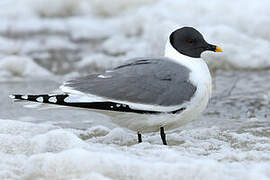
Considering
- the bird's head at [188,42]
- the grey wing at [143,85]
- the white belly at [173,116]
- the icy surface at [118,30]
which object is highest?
the icy surface at [118,30]

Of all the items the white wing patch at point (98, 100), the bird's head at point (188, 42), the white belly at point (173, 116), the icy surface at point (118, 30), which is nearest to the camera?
the white wing patch at point (98, 100)

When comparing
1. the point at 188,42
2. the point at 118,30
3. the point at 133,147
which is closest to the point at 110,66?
the point at 118,30

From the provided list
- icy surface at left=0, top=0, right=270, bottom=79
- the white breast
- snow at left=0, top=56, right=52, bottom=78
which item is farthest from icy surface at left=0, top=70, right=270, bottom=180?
icy surface at left=0, top=0, right=270, bottom=79

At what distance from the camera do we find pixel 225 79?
24.1 feet

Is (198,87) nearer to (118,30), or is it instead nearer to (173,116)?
(173,116)

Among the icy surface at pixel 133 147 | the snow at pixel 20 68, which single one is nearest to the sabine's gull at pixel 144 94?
the icy surface at pixel 133 147

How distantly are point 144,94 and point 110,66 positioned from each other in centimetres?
393

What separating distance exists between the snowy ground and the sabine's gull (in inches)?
7.1

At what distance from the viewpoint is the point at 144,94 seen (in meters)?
4.19

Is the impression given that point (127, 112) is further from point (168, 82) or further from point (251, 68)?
point (251, 68)

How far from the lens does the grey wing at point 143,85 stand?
13.6ft

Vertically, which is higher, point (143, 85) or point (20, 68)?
point (20, 68)

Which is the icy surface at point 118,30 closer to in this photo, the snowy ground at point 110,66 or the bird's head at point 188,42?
the snowy ground at point 110,66

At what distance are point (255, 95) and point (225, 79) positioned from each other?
1.00 metres
